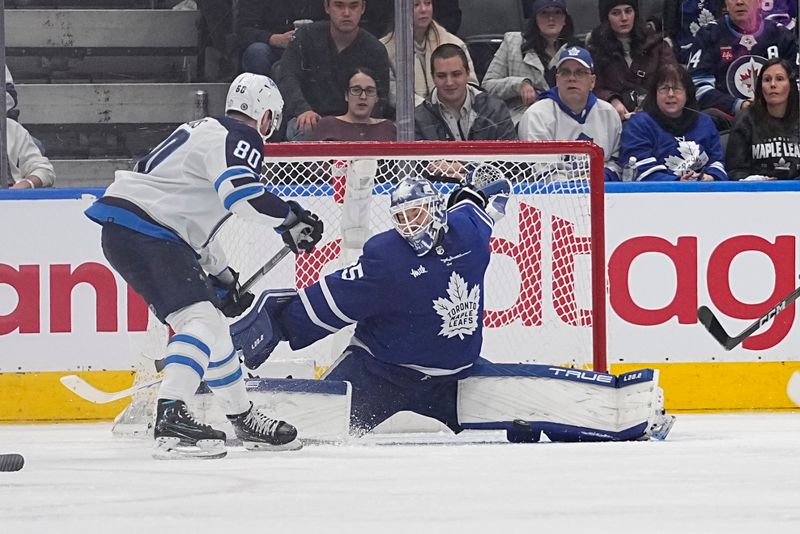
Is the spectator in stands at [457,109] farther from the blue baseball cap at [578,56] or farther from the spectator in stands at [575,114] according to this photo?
the blue baseball cap at [578,56]

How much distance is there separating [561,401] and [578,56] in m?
1.84

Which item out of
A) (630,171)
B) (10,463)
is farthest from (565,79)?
(10,463)

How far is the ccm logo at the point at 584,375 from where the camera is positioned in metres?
4.50

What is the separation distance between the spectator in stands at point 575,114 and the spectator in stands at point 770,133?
1.58 feet

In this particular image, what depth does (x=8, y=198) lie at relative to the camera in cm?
555

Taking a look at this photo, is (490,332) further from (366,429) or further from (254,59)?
(254,59)

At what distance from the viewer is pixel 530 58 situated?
19.3ft

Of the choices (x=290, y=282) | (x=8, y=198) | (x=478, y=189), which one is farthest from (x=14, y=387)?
(x=478, y=189)

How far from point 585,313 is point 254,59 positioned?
1.57 metres

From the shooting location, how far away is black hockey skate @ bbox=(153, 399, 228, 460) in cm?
387

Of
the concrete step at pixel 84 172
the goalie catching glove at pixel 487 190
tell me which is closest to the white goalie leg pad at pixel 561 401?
the goalie catching glove at pixel 487 190

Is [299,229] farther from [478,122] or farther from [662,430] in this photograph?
[478,122]

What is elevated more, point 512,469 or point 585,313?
point 585,313

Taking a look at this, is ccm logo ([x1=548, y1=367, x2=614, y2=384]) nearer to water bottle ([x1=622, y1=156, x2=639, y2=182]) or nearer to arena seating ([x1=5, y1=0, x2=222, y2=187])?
water bottle ([x1=622, y1=156, x2=639, y2=182])
